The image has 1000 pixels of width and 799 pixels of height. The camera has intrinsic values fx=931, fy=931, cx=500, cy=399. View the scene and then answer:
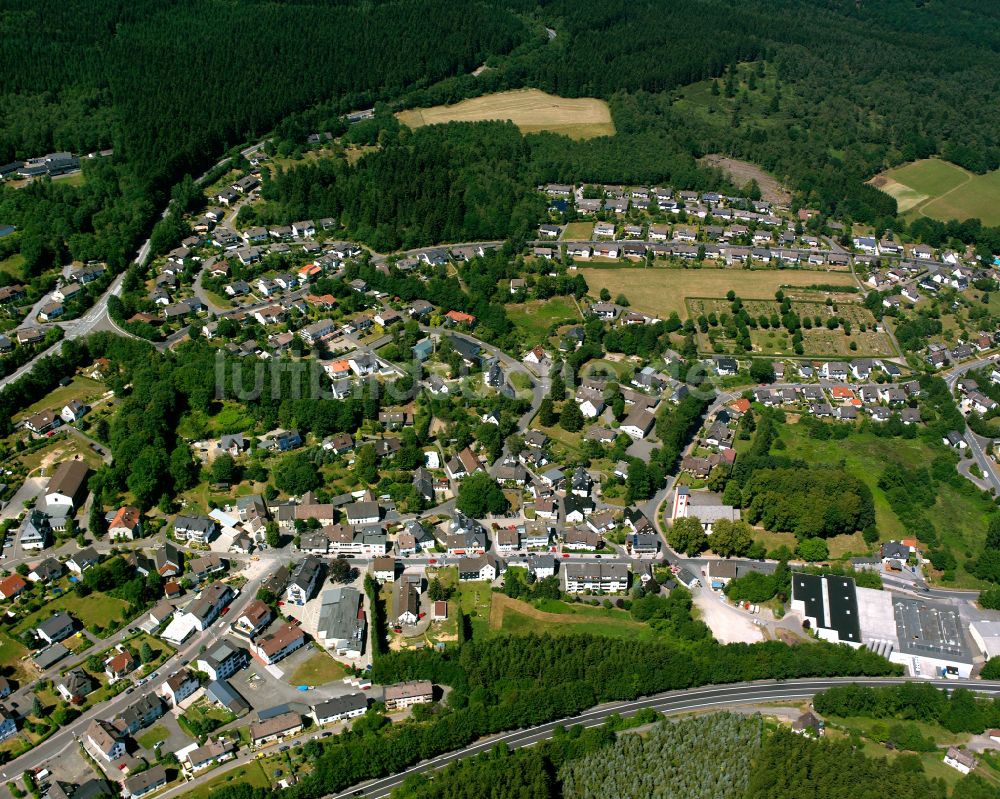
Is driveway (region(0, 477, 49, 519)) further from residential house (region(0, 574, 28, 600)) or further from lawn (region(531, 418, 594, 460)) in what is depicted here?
lawn (region(531, 418, 594, 460))

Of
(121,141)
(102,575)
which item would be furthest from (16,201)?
(102,575)

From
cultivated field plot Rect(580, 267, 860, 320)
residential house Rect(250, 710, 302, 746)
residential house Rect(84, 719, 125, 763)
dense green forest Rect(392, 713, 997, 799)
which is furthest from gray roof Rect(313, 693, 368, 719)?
cultivated field plot Rect(580, 267, 860, 320)

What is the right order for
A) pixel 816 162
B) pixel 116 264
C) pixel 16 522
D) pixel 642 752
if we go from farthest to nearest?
pixel 816 162, pixel 116 264, pixel 16 522, pixel 642 752

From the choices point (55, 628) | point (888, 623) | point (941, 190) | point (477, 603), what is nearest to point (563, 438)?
point (477, 603)

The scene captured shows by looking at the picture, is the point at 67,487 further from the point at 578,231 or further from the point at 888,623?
the point at 578,231

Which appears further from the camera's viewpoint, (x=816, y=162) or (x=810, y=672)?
(x=816, y=162)

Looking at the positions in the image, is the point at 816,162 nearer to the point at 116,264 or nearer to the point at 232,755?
the point at 116,264
